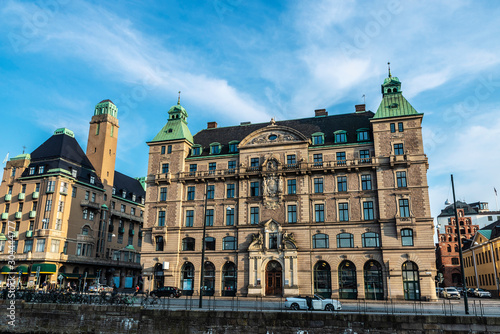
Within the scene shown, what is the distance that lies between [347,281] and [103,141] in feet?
179

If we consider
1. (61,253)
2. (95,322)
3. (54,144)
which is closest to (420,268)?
(95,322)

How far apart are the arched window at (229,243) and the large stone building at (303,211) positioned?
131 mm

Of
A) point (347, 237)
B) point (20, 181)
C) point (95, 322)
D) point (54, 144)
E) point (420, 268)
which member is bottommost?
point (95, 322)

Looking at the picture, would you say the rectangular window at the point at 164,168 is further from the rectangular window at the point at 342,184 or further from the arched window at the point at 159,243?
the rectangular window at the point at 342,184

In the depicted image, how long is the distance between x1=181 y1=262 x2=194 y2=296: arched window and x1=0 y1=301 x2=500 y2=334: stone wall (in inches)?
827

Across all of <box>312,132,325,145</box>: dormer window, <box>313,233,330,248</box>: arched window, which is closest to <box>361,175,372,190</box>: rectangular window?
<box>312,132,325,145</box>: dormer window

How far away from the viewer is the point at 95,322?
33.2m

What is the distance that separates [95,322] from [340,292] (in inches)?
1102

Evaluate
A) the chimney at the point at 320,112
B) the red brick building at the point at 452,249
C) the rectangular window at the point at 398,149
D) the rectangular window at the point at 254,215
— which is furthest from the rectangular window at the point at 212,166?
the red brick building at the point at 452,249

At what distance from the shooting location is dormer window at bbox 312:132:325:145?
55562 millimetres

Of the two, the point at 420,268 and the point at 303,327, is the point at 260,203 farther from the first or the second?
the point at 303,327

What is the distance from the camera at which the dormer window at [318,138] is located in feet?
182

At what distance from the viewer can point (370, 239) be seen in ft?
163

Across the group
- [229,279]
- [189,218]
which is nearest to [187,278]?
[229,279]
